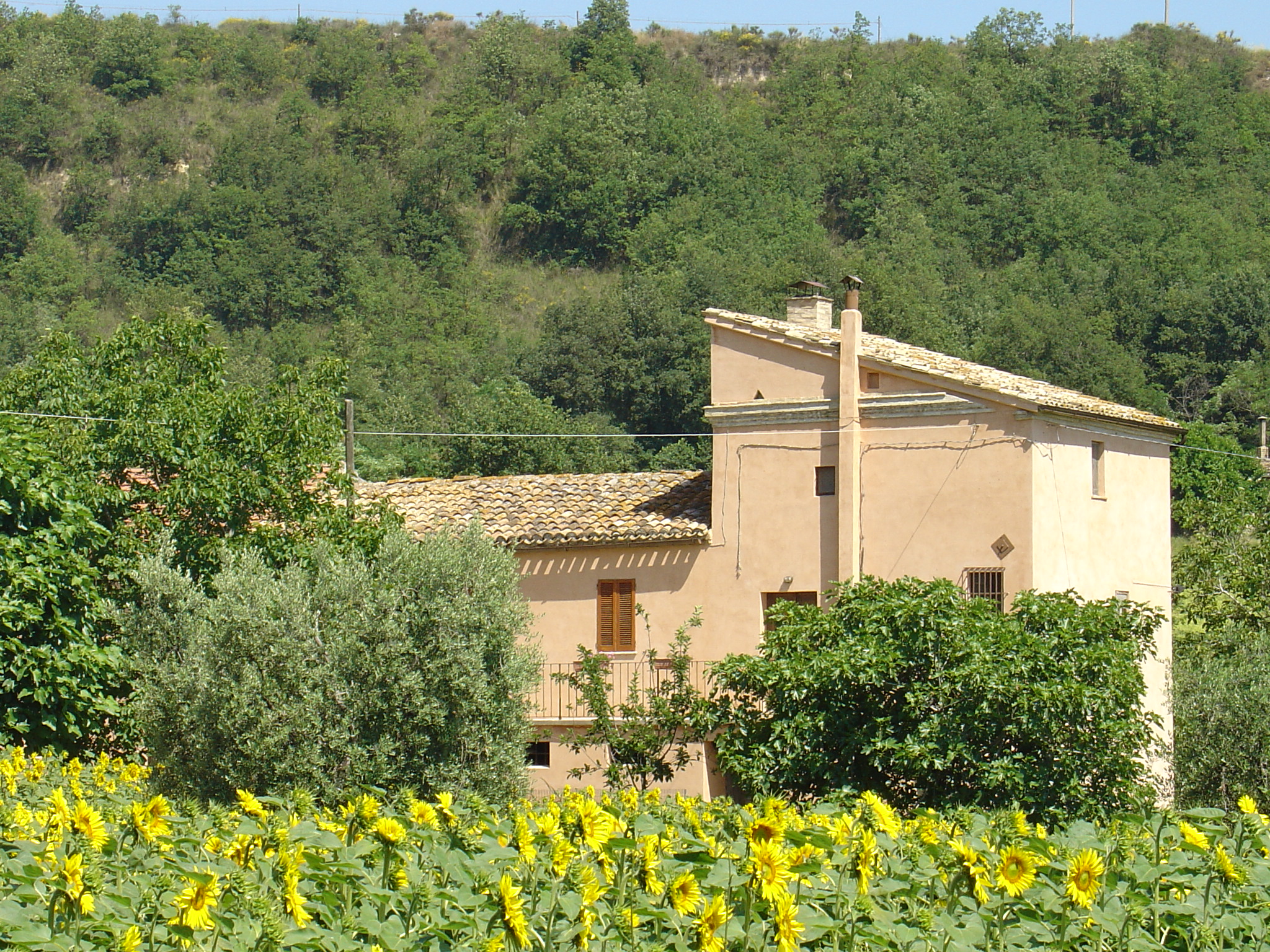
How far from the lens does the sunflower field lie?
5695 mm

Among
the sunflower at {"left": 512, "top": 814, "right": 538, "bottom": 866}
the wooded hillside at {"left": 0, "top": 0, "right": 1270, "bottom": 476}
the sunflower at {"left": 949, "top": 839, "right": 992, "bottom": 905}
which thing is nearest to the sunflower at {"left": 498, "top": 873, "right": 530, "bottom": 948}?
the sunflower at {"left": 512, "top": 814, "right": 538, "bottom": 866}

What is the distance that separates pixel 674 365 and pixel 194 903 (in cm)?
5172

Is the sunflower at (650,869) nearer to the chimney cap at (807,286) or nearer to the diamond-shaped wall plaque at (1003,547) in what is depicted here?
the diamond-shaped wall plaque at (1003,547)

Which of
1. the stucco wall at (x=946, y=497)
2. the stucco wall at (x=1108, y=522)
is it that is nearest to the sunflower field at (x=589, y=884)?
the stucco wall at (x=946, y=497)

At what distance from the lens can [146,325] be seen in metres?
19.9

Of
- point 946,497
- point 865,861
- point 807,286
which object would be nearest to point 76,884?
point 865,861

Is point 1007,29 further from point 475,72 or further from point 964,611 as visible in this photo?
point 964,611

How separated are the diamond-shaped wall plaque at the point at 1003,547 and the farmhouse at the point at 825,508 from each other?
0.08 ft

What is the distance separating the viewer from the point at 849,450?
70.7ft

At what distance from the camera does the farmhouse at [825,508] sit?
68.6 feet

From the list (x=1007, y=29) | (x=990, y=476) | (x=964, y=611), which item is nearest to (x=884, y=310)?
(x=990, y=476)

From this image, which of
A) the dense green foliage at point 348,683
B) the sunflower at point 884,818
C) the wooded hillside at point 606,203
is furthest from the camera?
the wooded hillside at point 606,203

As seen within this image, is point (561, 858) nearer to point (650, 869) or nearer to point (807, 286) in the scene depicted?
point (650, 869)

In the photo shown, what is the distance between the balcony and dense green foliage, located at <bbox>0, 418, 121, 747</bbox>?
722 cm
